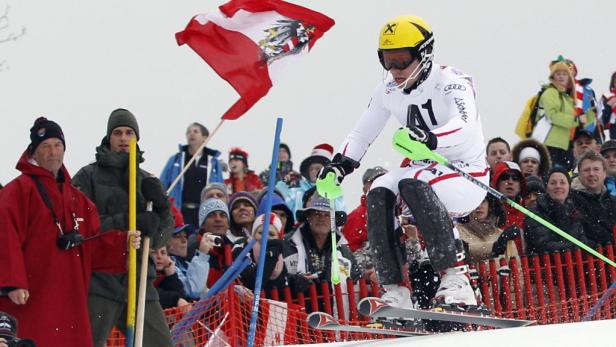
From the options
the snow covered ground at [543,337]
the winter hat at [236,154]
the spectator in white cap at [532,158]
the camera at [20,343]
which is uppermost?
the winter hat at [236,154]

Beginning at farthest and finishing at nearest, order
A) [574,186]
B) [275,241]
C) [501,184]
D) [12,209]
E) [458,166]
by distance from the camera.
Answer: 1. [574,186]
2. [501,184]
3. [275,241]
4. [458,166]
5. [12,209]

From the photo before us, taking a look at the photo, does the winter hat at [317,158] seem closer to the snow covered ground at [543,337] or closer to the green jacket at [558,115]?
the green jacket at [558,115]

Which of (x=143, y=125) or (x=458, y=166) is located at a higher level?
(x=143, y=125)

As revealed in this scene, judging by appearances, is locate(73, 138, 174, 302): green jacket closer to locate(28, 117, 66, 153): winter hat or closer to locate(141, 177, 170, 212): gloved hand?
locate(141, 177, 170, 212): gloved hand

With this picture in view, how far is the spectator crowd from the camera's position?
8.00 metres

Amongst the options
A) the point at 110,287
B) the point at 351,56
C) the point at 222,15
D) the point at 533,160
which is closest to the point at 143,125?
the point at 351,56

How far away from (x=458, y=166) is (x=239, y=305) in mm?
1713

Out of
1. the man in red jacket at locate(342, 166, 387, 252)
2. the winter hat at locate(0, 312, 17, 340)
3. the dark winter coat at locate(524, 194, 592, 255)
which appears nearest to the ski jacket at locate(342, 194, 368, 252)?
the man in red jacket at locate(342, 166, 387, 252)

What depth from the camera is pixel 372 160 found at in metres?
22.9

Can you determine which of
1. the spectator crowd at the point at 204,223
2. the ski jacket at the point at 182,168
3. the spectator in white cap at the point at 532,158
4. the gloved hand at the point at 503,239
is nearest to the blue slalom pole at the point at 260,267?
the spectator crowd at the point at 204,223

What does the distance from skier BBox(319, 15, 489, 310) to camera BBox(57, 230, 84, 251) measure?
1.65 metres

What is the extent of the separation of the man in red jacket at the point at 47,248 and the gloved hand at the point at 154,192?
0.38 meters

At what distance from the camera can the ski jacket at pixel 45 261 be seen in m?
7.91

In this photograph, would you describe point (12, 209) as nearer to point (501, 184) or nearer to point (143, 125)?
point (501, 184)
